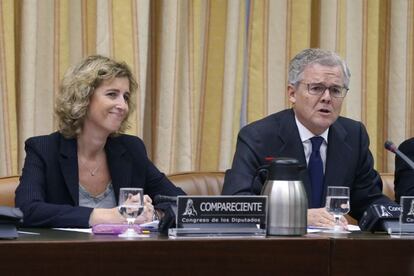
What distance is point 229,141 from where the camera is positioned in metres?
4.55

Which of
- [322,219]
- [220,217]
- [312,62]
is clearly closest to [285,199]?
[220,217]

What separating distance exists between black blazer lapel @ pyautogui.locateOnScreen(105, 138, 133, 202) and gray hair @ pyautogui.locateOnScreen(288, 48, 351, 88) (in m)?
0.73

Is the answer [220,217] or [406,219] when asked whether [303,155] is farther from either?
[220,217]

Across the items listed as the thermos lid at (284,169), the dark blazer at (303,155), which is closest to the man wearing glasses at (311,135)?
the dark blazer at (303,155)

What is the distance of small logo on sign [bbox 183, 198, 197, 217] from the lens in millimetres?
2520

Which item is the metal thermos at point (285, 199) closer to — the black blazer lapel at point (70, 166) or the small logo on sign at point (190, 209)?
the small logo on sign at point (190, 209)

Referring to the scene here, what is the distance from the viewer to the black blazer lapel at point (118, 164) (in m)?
3.58

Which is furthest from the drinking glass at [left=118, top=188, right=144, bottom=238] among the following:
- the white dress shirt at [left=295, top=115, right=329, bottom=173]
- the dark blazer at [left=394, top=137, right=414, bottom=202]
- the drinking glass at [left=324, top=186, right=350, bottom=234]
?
the dark blazer at [left=394, top=137, right=414, bottom=202]

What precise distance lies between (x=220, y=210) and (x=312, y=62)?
1244 mm

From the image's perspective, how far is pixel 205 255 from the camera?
93.6 inches

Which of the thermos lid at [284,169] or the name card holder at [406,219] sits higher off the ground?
the thermos lid at [284,169]

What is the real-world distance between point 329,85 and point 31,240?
66.1 inches

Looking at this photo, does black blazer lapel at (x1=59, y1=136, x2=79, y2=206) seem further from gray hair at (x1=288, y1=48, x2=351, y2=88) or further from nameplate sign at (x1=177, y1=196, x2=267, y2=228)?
nameplate sign at (x1=177, y1=196, x2=267, y2=228)

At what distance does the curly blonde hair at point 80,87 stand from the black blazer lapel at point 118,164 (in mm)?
162
